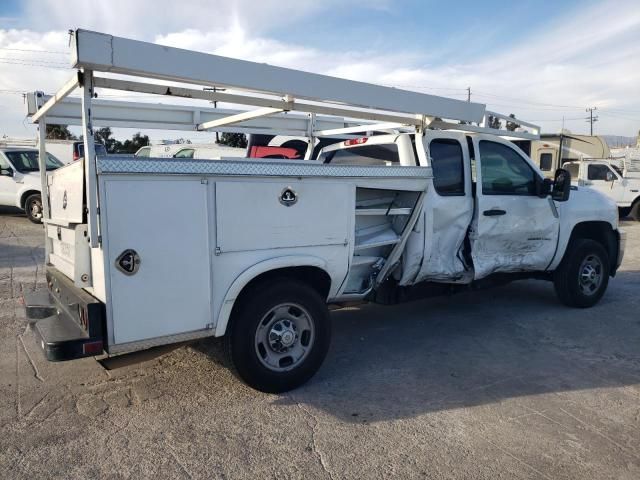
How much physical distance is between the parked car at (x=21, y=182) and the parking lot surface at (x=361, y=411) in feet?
27.7

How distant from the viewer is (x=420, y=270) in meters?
5.26

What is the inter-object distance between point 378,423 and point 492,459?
2.59 ft

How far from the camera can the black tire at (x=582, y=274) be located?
A: 21.6 feet

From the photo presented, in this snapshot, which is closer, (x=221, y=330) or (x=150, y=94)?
(x=221, y=330)

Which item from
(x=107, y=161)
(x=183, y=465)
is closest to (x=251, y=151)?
(x=107, y=161)

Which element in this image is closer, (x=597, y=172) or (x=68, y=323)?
(x=68, y=323)

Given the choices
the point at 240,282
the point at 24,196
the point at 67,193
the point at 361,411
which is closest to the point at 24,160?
the point at 24,196

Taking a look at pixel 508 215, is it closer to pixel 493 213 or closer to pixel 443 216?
pixel 493 213

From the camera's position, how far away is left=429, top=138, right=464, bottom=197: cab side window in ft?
17.7

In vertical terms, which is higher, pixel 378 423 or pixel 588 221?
pixel 588 221

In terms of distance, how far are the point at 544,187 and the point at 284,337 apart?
3550 mm

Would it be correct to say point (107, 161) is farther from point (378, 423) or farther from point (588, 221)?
point (588, 221)

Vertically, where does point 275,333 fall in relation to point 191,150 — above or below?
below

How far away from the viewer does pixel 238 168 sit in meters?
3.85
